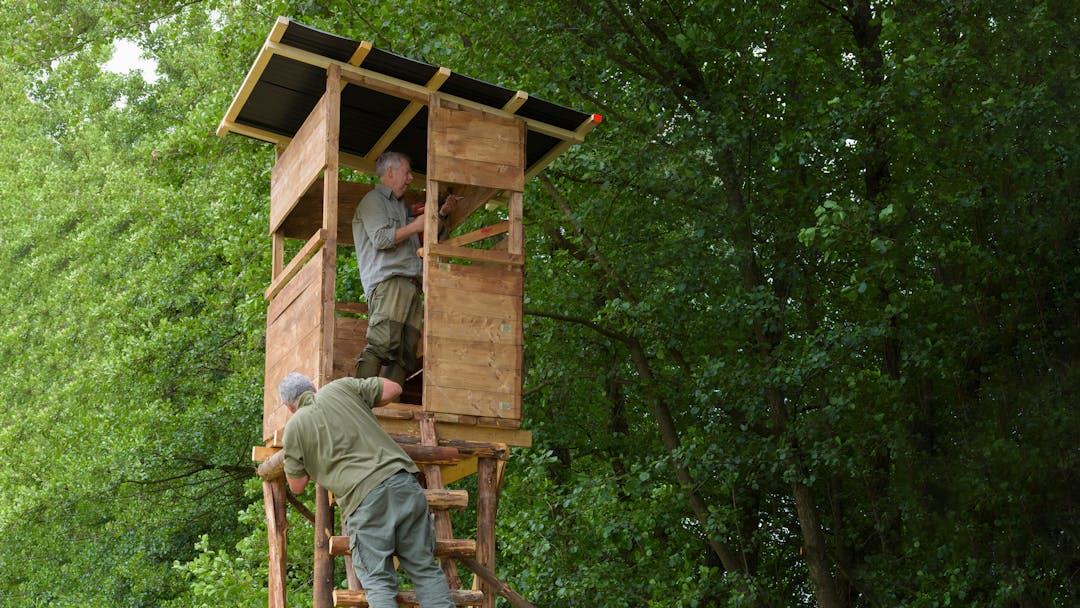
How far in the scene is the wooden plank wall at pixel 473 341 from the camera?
8.84 metres

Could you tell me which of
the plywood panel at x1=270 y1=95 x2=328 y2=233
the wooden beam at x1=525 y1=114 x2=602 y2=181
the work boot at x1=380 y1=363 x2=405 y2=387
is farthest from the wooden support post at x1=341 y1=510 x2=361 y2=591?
the wooden beam at x1=525 y1=114 x2=602 y2=181

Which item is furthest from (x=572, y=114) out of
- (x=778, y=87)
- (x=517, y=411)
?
(x=778, y=87)

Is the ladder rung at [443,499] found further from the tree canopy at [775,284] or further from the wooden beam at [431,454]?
the tree canopy at [775,284]

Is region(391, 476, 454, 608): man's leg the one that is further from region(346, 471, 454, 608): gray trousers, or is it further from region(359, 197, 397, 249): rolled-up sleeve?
region(359, 197, 397, 249): rolled-up sleeve

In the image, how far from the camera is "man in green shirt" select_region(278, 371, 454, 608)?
7359mm

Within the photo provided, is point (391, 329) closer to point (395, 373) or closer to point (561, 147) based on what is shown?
point (395, 373)

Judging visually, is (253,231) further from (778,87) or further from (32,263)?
(32,263)

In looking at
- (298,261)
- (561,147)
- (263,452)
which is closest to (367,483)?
(263,452)

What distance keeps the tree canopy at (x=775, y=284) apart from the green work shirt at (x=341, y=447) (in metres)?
4.96

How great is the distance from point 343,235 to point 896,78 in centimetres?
558

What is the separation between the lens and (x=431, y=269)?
895 centimetres

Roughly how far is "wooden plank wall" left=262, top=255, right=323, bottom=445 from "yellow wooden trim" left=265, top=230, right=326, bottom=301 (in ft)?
0.32

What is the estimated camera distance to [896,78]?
1262 centimetres

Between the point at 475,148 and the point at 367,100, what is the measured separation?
1139mm
